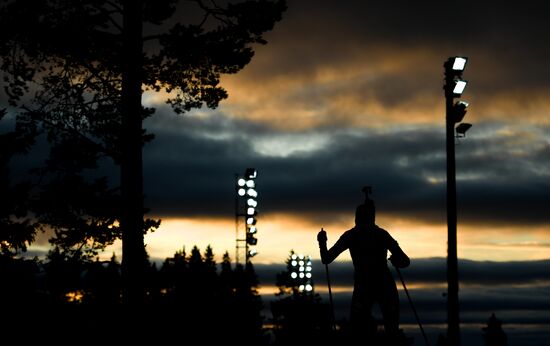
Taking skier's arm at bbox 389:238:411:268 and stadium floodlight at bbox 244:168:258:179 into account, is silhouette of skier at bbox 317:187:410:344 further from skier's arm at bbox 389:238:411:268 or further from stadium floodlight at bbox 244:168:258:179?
stadium floodlight at bbox 244:168:258:179

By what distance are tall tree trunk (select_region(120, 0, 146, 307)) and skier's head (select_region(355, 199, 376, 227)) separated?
7107 millimetres

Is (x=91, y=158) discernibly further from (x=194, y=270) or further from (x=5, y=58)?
(x=194, y=270)

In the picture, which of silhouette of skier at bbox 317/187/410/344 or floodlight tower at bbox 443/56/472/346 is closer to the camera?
silhouette of skier at bbox 317/187/410/344

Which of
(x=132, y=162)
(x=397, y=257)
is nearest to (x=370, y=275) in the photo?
(x=397, y=257)

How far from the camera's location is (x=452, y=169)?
1959 cm

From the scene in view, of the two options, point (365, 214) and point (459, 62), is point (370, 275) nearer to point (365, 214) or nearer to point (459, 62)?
point (365, 214)

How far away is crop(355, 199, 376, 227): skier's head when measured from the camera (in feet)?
49.5

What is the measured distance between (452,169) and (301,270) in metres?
49.4

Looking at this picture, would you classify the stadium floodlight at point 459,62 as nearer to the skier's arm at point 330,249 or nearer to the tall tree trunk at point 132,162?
the skier's arm at point 330,249

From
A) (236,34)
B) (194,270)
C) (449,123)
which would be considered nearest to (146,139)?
(236,34)

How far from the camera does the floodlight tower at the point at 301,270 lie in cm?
6781

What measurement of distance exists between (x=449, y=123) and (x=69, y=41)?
7.92m

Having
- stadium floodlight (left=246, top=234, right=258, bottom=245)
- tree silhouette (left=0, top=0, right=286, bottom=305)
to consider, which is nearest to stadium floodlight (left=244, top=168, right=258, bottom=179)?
stadium floodlight (left=246, top=234, right=258, bottom=245)

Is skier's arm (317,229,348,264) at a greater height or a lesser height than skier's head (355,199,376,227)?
lesser
